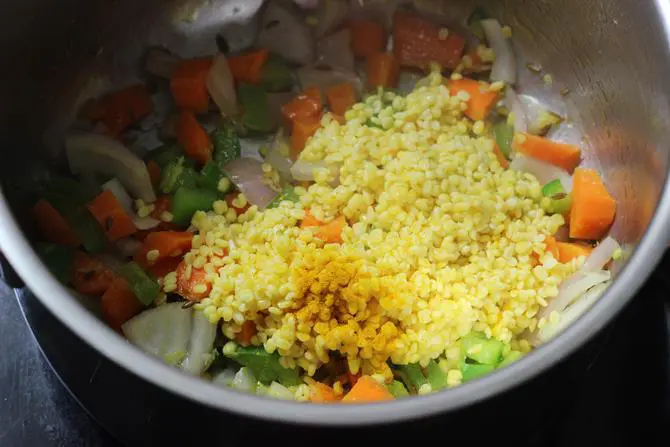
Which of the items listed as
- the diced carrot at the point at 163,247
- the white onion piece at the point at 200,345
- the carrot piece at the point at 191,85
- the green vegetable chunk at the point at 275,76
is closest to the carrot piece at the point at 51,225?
the diced carrot at the point at 163,247

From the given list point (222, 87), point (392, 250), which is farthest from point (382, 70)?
point (392, 250)

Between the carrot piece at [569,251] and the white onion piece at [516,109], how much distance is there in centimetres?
25

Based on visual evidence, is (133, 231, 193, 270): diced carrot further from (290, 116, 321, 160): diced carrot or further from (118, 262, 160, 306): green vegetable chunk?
(290, 116, 321, 160): diced carrot

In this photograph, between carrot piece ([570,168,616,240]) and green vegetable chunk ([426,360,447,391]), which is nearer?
green vegetable chunk ([426,360,447,391])

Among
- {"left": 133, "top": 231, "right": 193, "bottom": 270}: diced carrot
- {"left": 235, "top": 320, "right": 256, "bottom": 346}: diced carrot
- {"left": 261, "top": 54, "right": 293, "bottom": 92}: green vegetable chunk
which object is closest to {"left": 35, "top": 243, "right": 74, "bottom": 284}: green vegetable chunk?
{"left": 133, "top": 231, "right": 193, "bottom": 270}: diced carrot

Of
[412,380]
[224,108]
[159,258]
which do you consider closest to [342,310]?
[412,380]

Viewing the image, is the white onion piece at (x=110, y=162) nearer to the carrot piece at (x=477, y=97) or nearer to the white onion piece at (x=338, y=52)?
the white onion piece at (x=338, y=52)

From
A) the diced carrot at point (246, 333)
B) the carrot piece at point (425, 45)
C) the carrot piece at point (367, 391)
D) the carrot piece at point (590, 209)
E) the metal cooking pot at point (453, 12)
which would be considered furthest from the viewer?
the carrot piece at point (425, 45)

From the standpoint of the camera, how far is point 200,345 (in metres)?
1.12

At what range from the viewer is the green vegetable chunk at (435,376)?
1.12 metres

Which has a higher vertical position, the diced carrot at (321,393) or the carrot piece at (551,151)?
the carrot piece at (551,151)

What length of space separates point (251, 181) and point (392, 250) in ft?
0.93

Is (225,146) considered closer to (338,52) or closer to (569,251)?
(338,52)

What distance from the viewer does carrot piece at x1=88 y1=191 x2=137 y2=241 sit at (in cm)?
123
